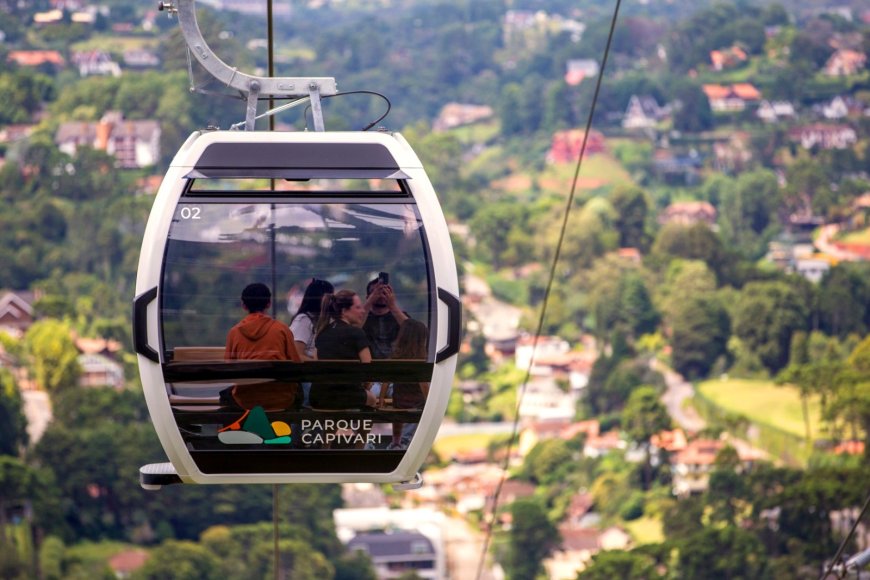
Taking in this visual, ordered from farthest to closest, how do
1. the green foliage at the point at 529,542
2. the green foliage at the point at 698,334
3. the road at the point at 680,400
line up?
1. the green foliage at the point at 698,334
2. the road at the point at 680,400
3. the green foliage at the point at 529,542

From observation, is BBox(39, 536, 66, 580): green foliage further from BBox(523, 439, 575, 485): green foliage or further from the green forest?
BBox(523, 439, 575, 485): green foliage

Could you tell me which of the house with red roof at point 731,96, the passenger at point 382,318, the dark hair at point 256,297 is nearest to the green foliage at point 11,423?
the house with red roof at point 731,96

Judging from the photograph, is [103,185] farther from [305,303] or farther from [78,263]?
[305,303]

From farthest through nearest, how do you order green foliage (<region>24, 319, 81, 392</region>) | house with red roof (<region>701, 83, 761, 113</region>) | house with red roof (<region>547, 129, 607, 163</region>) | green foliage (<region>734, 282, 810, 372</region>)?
1. house with red roof (<region>701, 83, 761, 113</region>)
2. house with red roof (<region>547, 129, 607, 163</region>)
3. green foliage (<region>734, 282, 810, 372</region>)
4. green foliage (<region>24, 319, 81, 392</region>)

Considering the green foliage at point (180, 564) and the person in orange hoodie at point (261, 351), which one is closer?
the person in orange hoodie at point (261, 351)

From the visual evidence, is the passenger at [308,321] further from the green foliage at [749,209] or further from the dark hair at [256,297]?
the green foliage at [749,209]

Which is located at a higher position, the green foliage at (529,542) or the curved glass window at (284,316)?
the curved glass window at (284,316)

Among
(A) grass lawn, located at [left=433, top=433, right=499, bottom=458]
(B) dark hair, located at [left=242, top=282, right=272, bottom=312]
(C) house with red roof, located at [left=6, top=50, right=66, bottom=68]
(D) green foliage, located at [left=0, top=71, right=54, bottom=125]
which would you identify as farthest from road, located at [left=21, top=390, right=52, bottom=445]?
(B) dark hair, located at [left=242, top=282, right=272, bottom=312]

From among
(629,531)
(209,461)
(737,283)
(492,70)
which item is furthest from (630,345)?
(209,461)
